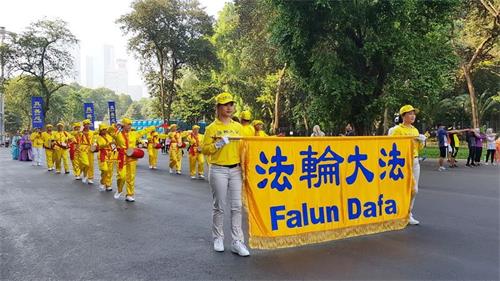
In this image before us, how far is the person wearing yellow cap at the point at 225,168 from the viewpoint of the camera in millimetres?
5008

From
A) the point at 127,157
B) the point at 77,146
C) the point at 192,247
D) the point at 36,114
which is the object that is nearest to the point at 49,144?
the point at 77,146

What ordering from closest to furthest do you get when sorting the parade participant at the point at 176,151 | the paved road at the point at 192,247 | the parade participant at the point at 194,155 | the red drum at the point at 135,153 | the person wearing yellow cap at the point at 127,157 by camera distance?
the paved road at the point at 192,247 → the red drum at the point at 135,153 → the person wearing yellow cap at the point at 127,157 → the parade participant at the point at 194,155 → the parade participant at the point at 176,151

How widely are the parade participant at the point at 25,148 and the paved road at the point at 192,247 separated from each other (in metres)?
16.5

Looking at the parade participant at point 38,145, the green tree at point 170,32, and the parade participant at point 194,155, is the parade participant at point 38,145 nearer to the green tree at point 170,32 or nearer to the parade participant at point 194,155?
the parade participant at point 194,155

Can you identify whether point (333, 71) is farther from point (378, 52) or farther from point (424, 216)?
point (424, 216)

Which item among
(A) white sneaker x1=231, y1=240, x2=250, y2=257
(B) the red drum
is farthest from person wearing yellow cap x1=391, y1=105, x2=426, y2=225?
(B) the red drum

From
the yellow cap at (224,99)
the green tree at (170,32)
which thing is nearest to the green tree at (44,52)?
the green tree at (170,32)

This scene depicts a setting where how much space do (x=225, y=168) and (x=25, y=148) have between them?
74.1 feet

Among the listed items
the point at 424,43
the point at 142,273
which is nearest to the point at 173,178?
the point at 142,273

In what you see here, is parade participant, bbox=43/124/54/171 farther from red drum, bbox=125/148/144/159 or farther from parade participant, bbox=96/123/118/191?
red drum, bbox=125/148/144/159

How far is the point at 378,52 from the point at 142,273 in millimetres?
15233

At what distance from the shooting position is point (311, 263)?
466 centimetres

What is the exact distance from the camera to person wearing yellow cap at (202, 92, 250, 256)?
501 centimetres

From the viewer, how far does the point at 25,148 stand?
2394cm
